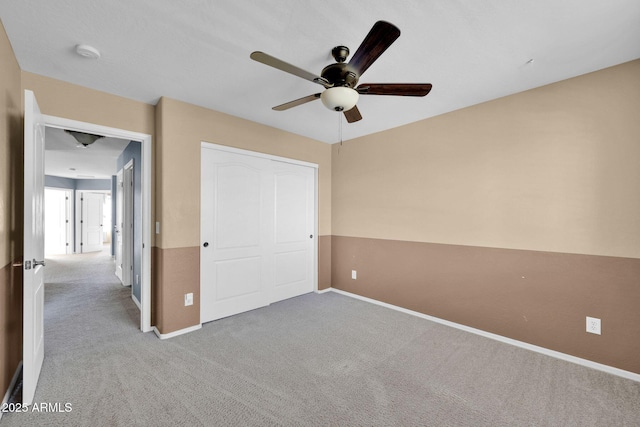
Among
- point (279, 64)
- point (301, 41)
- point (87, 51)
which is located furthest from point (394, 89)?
point (87, 51)

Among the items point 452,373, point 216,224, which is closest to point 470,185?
point 452,373

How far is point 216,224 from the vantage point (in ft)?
10.6

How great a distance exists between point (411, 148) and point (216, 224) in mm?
2583

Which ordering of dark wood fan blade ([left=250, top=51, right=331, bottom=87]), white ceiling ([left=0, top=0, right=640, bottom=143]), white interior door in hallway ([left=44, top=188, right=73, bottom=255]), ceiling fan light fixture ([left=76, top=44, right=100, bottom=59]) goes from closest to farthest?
dark wood fan blade ([left=250, top=51, right=331, bottom=87]), white ceiling ([left=0, top=0, right=640, bottom=143]), ceiling fan light fixture ([left=76, top=44, right=100, bottom=59]), white interior door in hallway ([left=44, top=188, right=73, bottom=255])

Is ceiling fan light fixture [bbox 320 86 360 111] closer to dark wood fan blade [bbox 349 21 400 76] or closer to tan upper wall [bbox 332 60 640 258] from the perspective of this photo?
dark wood fan blade [bbox 349 21 400 76]

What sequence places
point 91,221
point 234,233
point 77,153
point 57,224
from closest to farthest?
point 234,233
point 77,153
point 57,224
point 91,221

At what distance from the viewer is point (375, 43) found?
149cm

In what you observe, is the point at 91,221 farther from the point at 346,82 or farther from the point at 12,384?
the point at 346,82

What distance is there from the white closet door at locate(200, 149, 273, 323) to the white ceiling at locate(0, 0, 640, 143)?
95 centimetres

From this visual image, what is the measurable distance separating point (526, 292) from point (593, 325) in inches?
19.1

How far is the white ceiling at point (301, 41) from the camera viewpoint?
1614 mm

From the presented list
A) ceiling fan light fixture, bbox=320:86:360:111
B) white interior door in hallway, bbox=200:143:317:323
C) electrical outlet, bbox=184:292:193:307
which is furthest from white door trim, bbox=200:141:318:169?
ceiling fan light fixture, bbox=320:86:360:111

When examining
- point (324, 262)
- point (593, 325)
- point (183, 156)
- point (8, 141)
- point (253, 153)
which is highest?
point (253, 153)

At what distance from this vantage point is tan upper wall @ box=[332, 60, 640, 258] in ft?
7.20
